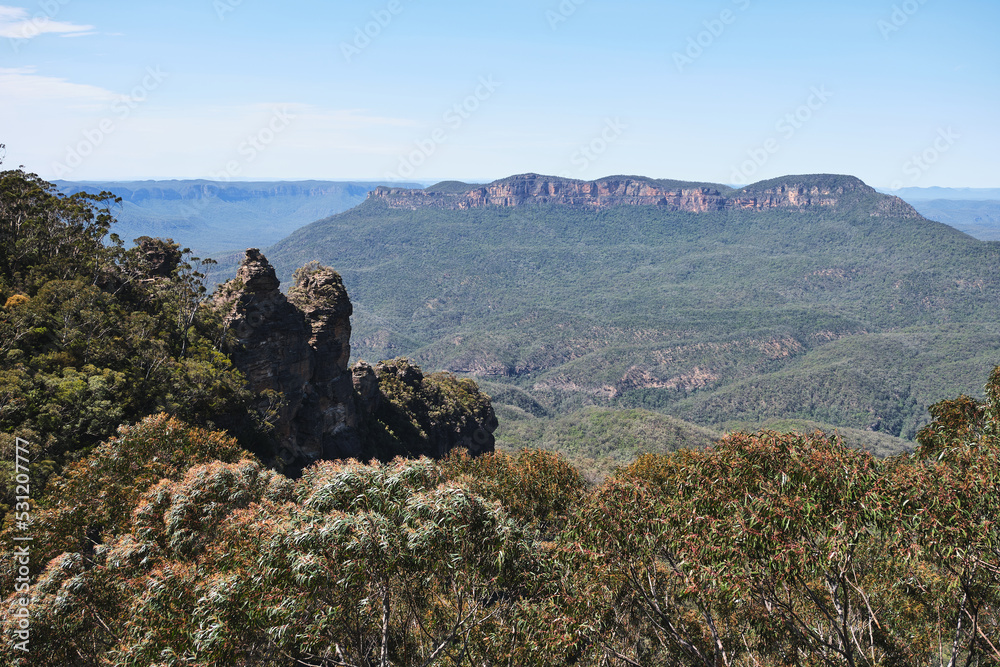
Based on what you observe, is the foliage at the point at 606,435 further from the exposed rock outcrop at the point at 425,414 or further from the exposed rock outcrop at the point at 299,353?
the exposed rock outcrop at the point at 299,353

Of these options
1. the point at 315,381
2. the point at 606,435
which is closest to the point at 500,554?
the point at 315,381

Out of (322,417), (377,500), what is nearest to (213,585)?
(377,500)

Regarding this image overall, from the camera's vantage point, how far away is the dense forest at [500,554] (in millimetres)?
11758

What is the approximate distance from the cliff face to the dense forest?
18.3 meters

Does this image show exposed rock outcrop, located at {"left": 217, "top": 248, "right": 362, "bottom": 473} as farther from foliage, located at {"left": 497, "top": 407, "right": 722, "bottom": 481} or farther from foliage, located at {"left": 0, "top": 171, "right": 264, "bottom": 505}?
foliage, located at {"left": 497, "top": 407, "right": 722, "bottom": 481}

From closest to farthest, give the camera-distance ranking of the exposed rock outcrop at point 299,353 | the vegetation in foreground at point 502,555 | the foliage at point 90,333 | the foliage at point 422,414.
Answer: the vegetation in foreground at point 502,555, the foliage at point 90,333, the exposed rock outcrop at point 299,353, the foliage at point 422,414

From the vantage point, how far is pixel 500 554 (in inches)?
501

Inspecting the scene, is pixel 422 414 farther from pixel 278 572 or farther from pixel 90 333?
pixel 278 572

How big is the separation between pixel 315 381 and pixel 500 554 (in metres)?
38.7

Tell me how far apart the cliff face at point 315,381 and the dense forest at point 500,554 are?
18.3m

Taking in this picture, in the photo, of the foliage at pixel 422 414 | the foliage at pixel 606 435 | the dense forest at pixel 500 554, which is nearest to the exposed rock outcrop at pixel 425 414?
the foliage at pixel 422 414

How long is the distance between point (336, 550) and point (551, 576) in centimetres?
556

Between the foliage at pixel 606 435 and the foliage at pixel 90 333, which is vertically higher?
the foliage at pixel 90 333

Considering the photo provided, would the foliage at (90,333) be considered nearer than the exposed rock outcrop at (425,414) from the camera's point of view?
Yes
